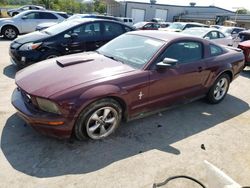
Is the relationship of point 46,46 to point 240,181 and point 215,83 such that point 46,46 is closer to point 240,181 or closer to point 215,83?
point 215,83

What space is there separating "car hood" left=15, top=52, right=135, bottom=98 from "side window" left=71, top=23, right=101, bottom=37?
291 centimetres

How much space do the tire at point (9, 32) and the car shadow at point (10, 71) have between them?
582 cm

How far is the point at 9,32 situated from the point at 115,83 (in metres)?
10.6

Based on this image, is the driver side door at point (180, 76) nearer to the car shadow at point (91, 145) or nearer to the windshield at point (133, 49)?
the windshield at point (133, 49)

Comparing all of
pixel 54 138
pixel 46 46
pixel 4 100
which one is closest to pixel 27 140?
pixel 54 138

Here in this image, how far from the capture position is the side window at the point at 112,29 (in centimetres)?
742

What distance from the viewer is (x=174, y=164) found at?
3262 mm

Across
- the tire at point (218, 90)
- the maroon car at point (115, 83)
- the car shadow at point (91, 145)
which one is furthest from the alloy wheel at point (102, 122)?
the tire at point (218, 90)

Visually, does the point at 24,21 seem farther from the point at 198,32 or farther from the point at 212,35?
the point at 212,35

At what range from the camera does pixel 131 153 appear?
341 centimetres

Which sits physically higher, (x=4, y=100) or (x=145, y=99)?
(x=145, y=99)

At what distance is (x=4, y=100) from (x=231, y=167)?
4.04 m

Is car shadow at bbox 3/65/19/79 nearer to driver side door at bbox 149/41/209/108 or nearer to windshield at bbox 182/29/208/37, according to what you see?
driver side door at bbox 149/41/209/108

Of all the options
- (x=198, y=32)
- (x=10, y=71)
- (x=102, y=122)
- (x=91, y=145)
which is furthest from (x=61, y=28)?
(x=198, y=32)
